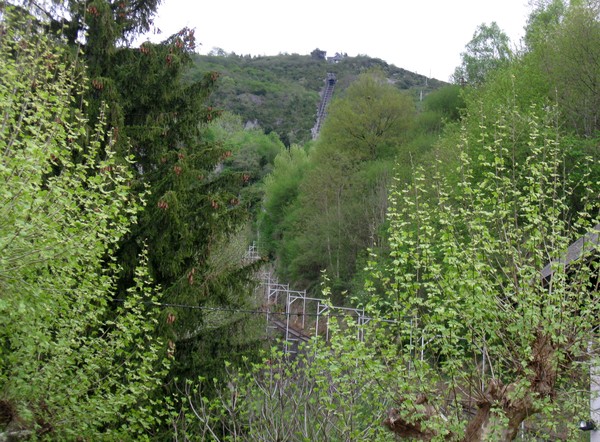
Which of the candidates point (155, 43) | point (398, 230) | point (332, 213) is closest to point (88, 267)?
point (398, 230)

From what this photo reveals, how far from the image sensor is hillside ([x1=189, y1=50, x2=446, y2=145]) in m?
115

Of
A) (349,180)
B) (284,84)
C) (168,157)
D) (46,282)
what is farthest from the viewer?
(284,84)

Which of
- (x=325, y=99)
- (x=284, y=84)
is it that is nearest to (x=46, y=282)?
(x=325, y=99)

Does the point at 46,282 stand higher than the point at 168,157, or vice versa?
the point at 168,157

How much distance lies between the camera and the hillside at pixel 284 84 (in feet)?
377

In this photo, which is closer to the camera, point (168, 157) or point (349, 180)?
point (168, 157)

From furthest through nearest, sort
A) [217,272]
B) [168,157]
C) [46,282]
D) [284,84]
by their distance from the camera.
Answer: [284,84]
[217,272]
[168,157]
[46,282]

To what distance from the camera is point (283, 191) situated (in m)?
59.3

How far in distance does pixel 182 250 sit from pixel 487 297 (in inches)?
337

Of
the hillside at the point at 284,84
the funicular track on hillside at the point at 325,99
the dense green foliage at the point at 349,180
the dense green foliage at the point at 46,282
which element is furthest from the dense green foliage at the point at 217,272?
the funicular track on hillside at the point at 325,99

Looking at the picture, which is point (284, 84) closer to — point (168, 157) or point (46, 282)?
point (168, 157)

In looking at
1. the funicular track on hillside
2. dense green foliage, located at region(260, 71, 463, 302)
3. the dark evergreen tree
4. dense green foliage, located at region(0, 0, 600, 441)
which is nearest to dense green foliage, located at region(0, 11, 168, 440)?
dense green foliage, located at region(0, 0, 600, 441)

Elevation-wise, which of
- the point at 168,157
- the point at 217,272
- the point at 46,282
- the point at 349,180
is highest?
the point at 168,157

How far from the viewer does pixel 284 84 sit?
462 feet
